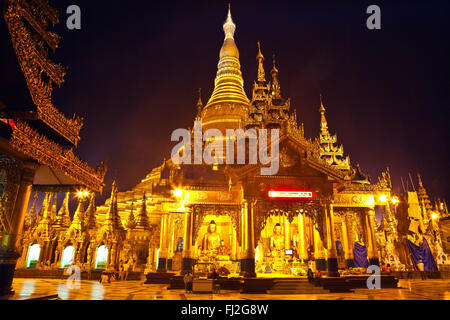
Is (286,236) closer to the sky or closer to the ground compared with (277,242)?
closer to the sky

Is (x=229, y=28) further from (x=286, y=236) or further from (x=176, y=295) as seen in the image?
(x=176, y=295)

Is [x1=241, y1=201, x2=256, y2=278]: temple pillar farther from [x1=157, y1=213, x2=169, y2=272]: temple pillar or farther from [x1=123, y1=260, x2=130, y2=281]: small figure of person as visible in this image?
[x1=123, y1=260, x2=130, y2=281]: small figure of person

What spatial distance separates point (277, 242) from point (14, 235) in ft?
55.6

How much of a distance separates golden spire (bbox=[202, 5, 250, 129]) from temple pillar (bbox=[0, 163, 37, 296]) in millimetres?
20306

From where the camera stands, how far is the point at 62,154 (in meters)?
10.2

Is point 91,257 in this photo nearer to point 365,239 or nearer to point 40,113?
point 40,113

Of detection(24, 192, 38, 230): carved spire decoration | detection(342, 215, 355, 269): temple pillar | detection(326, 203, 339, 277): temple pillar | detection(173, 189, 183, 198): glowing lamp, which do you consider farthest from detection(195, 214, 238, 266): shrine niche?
detection(24, 192, 38, 230): carved spire decoration

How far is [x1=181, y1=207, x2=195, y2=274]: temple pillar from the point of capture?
53.4 ft

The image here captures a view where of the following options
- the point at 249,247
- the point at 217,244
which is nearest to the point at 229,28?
the point at 217,244

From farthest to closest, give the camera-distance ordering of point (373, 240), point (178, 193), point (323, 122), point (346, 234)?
point (323, 122), point (346, 234), point (373, 240), point (178, 193)

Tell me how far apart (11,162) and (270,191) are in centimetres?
1202

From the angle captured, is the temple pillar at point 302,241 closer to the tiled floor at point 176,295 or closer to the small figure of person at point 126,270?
the tiled floor at point 176,295

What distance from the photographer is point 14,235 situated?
9898 millimetres
